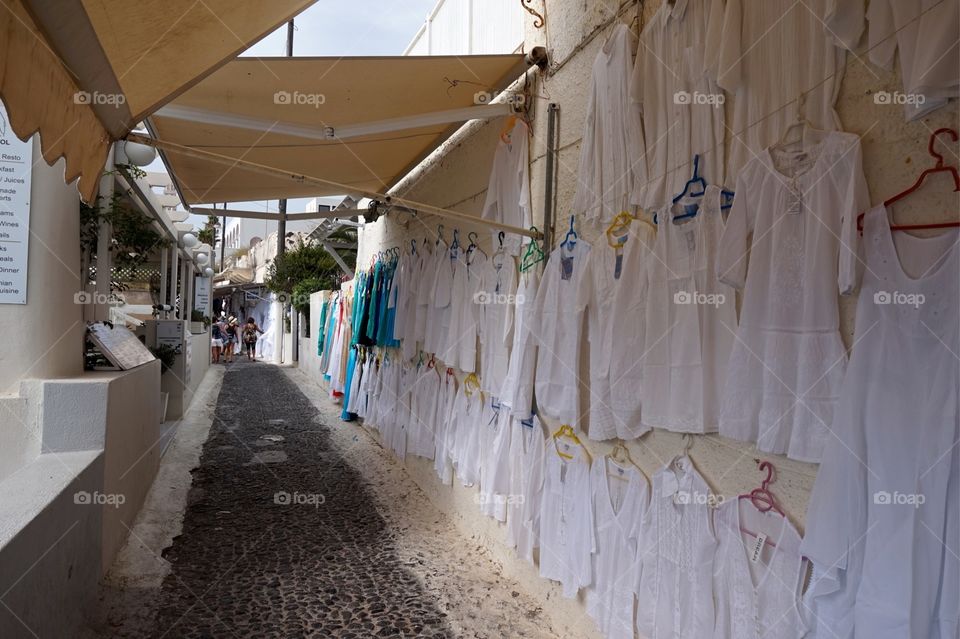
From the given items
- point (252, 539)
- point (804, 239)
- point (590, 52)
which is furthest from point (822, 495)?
point (252, 539)

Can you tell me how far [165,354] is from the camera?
8.13m

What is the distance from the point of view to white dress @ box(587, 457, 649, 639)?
2686 millimetres

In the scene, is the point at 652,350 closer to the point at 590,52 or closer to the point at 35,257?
the point at 590,52

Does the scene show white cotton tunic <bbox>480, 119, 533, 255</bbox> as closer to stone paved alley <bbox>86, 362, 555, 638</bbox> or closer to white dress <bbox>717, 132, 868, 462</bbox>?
white dress <bbox>717, 132, 868, 462</bbox>

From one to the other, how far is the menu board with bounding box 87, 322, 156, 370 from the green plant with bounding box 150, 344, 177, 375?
2.66m

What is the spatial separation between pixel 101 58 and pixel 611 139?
2209mm

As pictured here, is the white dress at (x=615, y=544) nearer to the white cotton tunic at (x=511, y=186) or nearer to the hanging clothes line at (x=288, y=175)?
Result: the hanging clothes line at (x=288, y=175)

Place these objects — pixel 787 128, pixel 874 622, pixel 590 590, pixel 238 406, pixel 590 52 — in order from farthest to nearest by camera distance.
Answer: pixel 238 406 → pixel 590 52 → pixel 590 590 → pixel 787 128 → pixel 874 622

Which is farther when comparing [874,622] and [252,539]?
[252,539]

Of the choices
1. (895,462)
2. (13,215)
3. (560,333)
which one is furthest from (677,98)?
(13,215)

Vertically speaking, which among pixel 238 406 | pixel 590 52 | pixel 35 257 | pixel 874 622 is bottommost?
pixel 238 406

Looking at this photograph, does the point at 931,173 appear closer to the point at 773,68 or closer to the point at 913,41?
the point at 913,41

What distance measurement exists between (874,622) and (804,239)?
1.06 meters

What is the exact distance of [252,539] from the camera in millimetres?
4512
